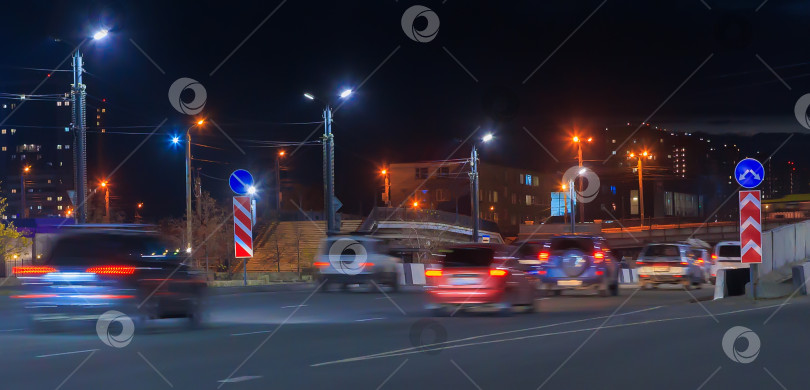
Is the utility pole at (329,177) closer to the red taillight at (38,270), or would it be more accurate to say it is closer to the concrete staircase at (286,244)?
the red taillight at (38,270)

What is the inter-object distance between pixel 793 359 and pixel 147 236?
9.98 m

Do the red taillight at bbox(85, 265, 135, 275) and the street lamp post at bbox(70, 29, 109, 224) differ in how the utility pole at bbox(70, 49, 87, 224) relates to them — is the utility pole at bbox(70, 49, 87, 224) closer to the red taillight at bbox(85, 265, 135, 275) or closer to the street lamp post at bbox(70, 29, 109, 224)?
the street lamp post at bbox(70, 29, 109, 224)

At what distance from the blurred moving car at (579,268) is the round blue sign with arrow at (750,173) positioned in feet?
18.8

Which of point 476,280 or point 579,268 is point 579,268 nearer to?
point 579,268

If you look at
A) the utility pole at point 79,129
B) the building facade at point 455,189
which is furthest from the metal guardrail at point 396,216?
the utility pole at point 79,129

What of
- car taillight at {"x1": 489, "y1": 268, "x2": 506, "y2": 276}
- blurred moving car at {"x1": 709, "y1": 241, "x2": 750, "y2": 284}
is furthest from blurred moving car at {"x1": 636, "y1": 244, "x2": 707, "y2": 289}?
car taillight at {"x1": 489, "y1": 268, "x2": 506, "y2": 276}

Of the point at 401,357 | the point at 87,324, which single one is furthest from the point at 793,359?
the point at 87,324

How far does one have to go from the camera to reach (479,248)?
794 inches

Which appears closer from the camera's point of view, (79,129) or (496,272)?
(496,272)

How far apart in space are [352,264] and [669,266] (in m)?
10.3

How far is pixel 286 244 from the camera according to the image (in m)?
72.2

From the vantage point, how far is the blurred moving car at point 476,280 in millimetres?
19594

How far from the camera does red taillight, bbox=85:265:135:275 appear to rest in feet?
49.8

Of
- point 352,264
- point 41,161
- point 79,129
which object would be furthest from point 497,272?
point 41,161
